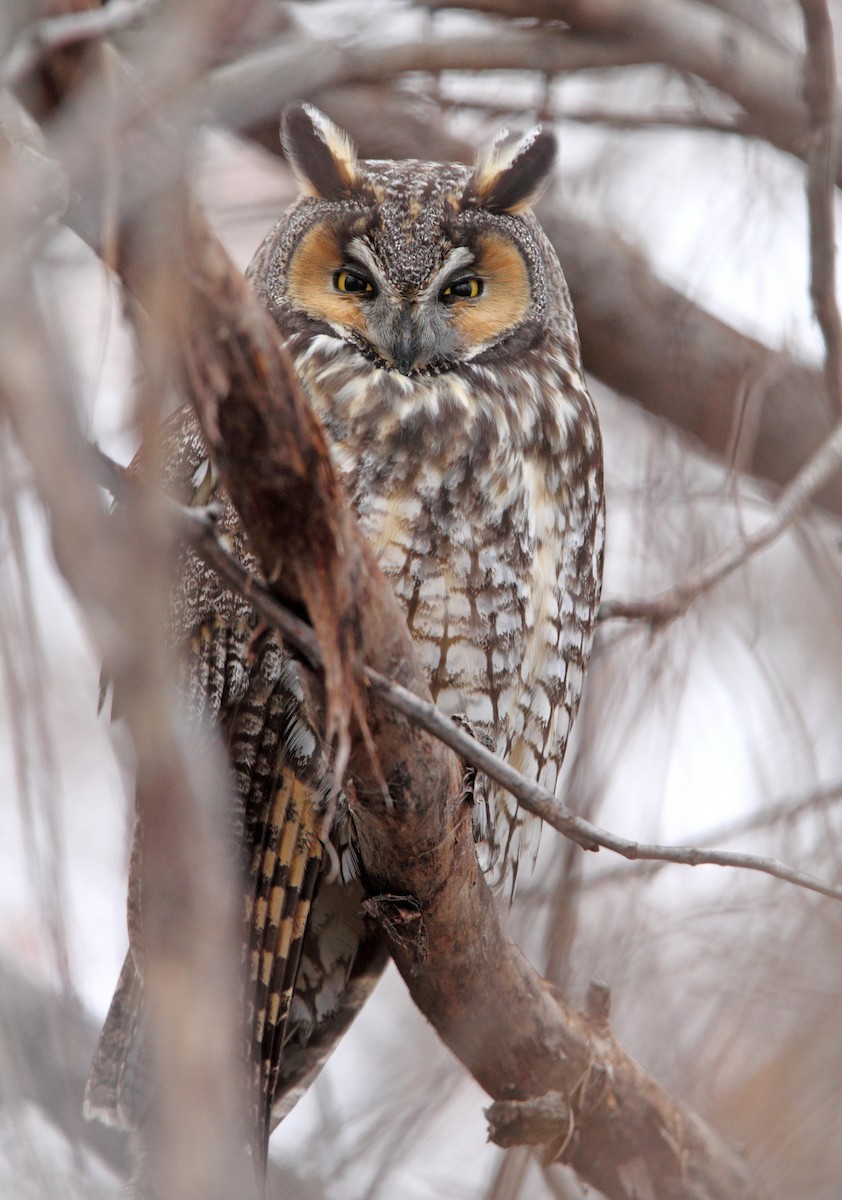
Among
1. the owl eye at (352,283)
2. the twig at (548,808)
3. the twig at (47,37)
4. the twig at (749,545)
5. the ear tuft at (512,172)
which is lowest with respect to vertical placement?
the twig at (749,545)

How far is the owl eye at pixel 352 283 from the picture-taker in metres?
2.09

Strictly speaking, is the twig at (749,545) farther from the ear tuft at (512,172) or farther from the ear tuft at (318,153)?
the ear tuft at (318,153)

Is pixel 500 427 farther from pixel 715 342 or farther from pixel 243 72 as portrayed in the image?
pixel 715 342

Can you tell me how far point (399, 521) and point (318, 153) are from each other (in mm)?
737

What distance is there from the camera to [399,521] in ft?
6.08

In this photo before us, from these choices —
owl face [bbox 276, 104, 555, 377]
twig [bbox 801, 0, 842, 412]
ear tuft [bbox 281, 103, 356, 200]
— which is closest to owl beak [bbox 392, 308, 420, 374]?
owl face [bbox 276, 104, 555, 377]

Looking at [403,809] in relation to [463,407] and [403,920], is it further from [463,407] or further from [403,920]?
[463,407]

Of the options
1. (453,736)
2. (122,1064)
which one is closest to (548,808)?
(453,736)

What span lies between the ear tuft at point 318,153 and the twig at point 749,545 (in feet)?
2.83

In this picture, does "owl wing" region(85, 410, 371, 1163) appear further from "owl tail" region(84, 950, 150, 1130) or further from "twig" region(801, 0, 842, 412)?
"twig" region(801, 0, 842, 412)

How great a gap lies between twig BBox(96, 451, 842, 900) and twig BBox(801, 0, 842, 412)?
3.80 ft

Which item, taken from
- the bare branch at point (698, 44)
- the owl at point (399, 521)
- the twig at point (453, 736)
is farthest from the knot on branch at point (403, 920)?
the bare branch at point (698, 44)

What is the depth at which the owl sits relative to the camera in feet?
5.98

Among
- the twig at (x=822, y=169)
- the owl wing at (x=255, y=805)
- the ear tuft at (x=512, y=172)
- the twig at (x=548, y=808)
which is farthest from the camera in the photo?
the ear tuft at (x=512, y=172)
